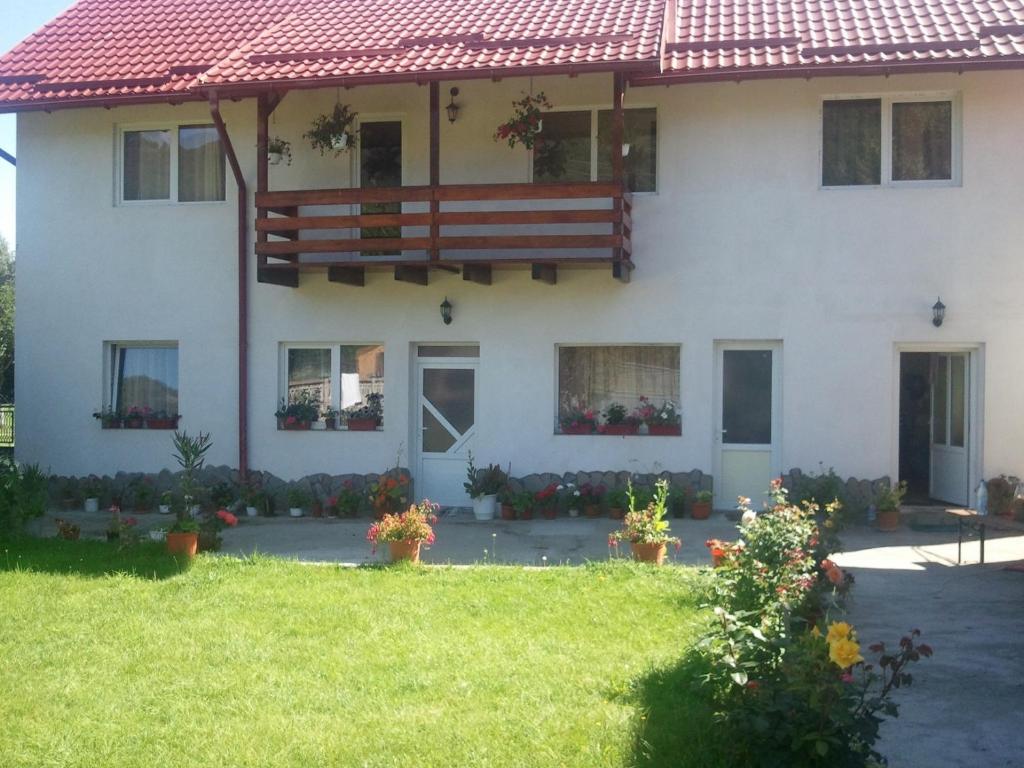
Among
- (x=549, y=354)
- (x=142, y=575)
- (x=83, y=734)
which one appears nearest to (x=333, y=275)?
(x=549, y=354)

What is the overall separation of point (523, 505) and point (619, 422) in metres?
1.63

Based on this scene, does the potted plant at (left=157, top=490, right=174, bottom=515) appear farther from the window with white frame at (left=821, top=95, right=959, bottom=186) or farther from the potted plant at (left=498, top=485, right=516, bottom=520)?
the window with white frame at (left=821, top=95, right=959, bottom=186)

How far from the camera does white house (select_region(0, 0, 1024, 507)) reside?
12.9 m

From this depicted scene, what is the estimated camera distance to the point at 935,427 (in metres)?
14.4

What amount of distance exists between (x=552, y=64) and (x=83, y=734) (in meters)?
9.13

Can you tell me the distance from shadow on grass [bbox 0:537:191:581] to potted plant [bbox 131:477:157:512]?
3033 mm

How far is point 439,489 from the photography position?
14469 millimetres

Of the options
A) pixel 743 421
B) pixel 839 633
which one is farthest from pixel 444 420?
pixel 839 633

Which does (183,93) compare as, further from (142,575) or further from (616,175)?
(142,575)

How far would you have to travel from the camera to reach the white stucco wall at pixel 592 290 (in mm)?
12984

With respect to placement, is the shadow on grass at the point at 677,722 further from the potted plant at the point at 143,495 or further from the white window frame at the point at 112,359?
the white window frame at the point at 112,359

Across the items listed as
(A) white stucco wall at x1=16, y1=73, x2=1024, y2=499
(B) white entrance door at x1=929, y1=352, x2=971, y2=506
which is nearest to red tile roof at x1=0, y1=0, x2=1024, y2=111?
→ (A) white stucco wall at x1=16, y1=73, x2=1024, y2=499

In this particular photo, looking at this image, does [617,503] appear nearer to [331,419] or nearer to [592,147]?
[331,419]

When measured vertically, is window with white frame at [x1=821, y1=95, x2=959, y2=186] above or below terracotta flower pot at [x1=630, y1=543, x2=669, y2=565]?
above
